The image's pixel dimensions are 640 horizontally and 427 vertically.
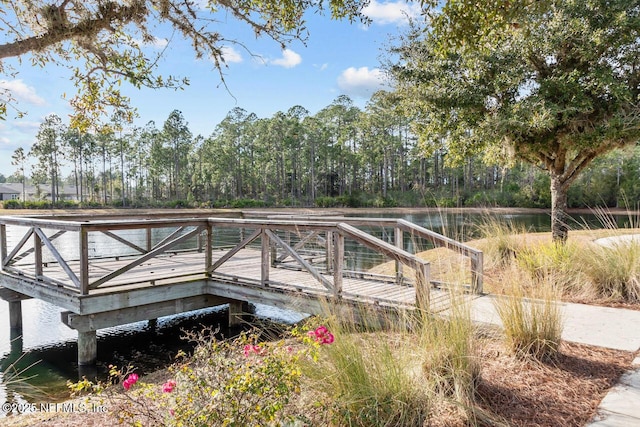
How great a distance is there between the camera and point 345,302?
4332 mm

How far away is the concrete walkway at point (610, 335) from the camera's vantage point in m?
2.15

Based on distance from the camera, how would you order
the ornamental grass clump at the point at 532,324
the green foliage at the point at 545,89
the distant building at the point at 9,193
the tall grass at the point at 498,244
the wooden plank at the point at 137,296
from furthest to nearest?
1. the distant building at the point at 9,193
2. the tall grass at the point at 498,244
3. the green foliage at the point at 545,89
4. the wooden plank at the point at 137,296
5. the ornamental grass clump at the point at 532,324

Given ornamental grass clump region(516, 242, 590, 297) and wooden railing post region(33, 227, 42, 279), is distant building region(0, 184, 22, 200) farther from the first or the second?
ornamental grass clump region(516, 242, 590, 297)

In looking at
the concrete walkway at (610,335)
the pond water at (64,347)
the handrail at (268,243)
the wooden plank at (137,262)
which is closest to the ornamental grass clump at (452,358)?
the concrete walkway at (610,335)

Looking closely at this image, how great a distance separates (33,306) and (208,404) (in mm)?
7791

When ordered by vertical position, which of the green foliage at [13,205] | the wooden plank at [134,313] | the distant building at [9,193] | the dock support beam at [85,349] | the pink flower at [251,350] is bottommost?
the dock support beam at [85,349]

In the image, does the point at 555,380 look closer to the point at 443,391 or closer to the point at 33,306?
the point at 443,391

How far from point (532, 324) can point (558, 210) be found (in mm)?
5849

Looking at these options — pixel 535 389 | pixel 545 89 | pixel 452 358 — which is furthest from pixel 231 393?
pixel 545 89

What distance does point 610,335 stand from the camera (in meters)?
3.41

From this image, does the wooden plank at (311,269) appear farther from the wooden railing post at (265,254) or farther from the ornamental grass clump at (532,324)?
the ornamental grass clump at (532,324)

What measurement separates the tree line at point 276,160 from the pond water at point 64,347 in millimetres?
33045

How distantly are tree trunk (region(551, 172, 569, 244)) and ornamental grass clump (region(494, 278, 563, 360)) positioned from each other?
213 inches

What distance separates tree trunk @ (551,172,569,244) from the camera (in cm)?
768
